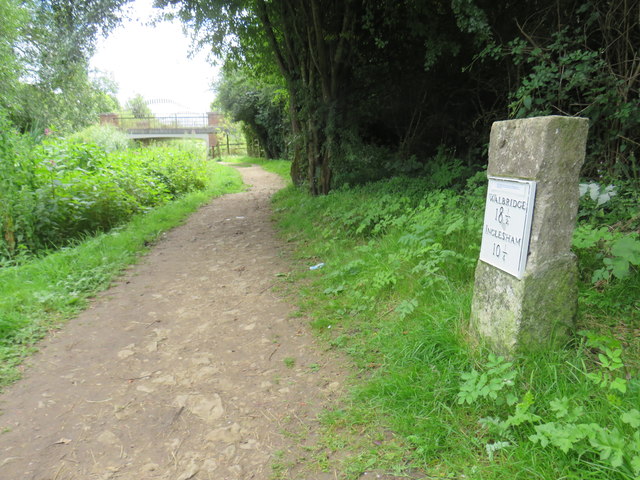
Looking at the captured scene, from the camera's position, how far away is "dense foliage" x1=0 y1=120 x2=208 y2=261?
5.96m

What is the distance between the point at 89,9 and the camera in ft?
23.8

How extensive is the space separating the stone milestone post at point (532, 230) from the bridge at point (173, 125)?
4509 centimetres

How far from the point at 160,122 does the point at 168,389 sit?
168 feet

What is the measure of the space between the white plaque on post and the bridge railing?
49.8 m

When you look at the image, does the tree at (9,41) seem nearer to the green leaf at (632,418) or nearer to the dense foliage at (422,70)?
the dense foliage at (422,70)

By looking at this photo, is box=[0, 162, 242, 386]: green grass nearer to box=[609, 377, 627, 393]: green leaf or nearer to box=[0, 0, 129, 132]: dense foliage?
box=[0, 0, 129, 132]: dense foliage

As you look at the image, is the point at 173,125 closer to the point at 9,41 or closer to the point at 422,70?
the point at 9,41

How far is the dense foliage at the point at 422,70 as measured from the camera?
4.57 m

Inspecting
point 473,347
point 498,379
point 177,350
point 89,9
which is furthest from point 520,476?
point 89,9

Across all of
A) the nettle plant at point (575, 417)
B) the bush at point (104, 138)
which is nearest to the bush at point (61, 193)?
the nettle plant at point (575, 417)

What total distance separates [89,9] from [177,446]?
315 inches

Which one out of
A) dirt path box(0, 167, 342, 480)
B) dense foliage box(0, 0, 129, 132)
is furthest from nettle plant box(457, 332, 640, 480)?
dense foliage box(0, 0, 129, 132)

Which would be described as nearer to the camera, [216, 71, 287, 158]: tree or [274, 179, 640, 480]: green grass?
[274, 179, 640, 480]: green grass

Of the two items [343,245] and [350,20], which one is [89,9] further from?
[343,245]
